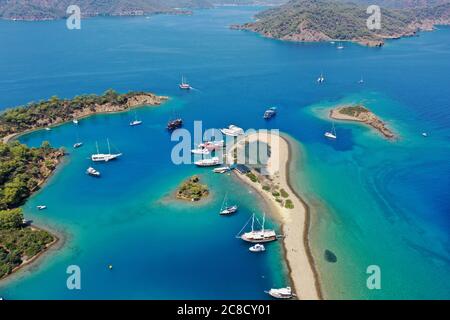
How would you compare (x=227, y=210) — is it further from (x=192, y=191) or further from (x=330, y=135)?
(x=330, y=135)

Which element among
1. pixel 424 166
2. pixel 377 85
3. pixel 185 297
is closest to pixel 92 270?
pixel 185 297

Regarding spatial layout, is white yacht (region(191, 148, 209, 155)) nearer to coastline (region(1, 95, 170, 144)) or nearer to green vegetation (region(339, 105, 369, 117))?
coastline (region(1, 95, 170, 144))

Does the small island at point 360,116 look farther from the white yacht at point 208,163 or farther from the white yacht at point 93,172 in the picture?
the white yacht at point 93,172

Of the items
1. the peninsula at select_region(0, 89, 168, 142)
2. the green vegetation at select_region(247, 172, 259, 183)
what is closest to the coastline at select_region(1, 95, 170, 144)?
the peninsula at select_region(0, 89, 168, 142)

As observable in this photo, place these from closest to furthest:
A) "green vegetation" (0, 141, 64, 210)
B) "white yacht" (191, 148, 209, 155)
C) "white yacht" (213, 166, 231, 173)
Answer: "green vegetation" (0, 141, 64, 210), "white yacht" (213, 166, 231, 173), "white yacht" (191, 148, 209, 155)

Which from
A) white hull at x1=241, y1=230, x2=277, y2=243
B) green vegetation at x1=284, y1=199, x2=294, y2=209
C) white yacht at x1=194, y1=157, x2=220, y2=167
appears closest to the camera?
white hull at x1=241, y1=230, x2=277, y2=243

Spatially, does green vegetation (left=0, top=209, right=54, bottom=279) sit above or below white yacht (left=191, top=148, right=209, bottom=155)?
below

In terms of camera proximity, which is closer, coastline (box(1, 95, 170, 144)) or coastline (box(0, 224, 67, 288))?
coastline (box(0, 224, 67, 288))
